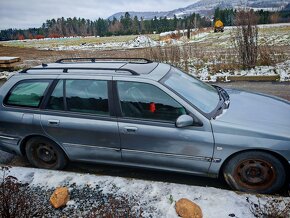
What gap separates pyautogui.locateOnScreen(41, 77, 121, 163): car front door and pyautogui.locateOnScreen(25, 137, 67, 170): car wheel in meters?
0.20

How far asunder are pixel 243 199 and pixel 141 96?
1.72 m

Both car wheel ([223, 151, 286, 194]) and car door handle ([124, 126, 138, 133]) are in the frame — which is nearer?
car wheel ([223, 151, 286, 194])

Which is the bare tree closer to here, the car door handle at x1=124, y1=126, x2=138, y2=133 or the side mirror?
the side mirror

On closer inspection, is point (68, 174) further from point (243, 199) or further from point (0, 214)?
point (243, 199)

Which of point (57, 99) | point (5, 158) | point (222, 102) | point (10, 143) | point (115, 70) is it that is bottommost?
point (5, 158)

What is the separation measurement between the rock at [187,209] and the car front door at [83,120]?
122 centimetres

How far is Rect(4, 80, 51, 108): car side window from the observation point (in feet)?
12.8

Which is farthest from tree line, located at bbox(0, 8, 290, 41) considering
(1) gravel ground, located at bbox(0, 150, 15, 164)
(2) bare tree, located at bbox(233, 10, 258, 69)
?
(1) gravel ground, located at bbox(0, 150, 15, 164)

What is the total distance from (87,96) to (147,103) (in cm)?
88

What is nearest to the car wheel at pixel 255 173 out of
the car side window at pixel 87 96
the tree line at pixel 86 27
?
the car side window at pixel 87 96

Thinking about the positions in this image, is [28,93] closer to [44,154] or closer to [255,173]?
[44,154]

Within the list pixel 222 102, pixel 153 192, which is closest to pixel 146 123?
pixel 153 192

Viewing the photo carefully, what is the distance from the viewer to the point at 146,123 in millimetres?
3383

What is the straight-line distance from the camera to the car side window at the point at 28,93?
389cm
